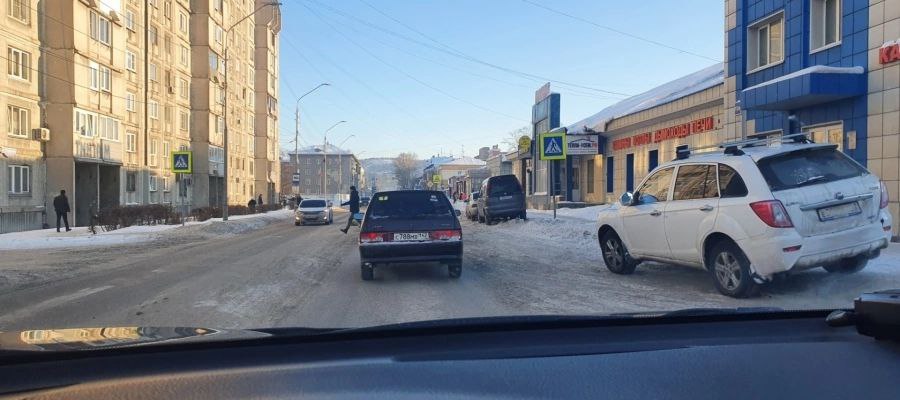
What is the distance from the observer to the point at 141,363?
223cm

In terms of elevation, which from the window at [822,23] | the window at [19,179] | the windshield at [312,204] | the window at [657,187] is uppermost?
the window at [822,23]

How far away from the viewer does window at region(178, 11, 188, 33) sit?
43.7m

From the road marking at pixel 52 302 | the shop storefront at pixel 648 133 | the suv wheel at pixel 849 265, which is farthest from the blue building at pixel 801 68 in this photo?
the road marking at pixel 52 302

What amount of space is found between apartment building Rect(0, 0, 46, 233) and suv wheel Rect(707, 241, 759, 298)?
86.9 feet

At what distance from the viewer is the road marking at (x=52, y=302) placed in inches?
284

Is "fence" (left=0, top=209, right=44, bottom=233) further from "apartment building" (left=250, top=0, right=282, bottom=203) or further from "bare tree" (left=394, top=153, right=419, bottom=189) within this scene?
"bare tree" (left=394, top=153, right=419, bottom=189)

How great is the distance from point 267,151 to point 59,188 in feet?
127

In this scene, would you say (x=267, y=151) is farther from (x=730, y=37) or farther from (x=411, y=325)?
(x=411, y=325)

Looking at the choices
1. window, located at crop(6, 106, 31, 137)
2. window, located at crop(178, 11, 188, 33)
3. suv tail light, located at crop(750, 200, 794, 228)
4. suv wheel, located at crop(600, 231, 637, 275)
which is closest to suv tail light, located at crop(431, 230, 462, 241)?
suv wheel, located at crop(600, 231, 637, 275)

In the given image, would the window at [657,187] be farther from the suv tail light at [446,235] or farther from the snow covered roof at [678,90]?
the snow covered roof at [678,90]

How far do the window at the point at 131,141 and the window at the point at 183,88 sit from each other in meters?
7.97

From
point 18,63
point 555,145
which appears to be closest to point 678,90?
point 555,145

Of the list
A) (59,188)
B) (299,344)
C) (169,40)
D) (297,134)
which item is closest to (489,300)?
(299,344)

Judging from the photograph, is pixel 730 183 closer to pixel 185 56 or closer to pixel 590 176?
pixel 590 176
